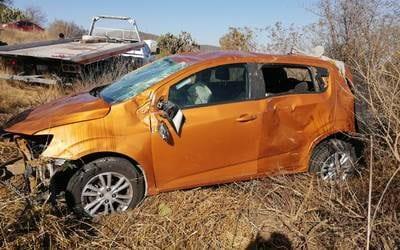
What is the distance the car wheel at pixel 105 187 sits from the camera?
4.34 m

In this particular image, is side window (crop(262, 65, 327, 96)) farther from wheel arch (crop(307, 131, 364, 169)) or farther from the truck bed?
the truck bed

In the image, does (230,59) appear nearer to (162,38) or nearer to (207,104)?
(207,104)

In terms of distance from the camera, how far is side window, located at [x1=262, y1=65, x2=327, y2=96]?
17.6 ft

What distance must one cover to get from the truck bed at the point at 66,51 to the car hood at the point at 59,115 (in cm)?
455

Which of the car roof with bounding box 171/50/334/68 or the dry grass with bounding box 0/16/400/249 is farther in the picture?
the car roof with bounding box 171/50/334/68

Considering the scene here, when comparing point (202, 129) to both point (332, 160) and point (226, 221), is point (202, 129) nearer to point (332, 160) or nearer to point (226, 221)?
point (226, 221)

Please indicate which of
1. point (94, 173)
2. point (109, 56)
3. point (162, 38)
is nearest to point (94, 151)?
point (94, 173)

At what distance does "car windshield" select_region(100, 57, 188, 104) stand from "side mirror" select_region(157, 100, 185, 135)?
0.29 m

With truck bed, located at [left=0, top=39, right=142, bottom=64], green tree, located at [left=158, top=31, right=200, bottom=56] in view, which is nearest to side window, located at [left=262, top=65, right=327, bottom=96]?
truck bed, located at [left=0, top=39, right=142, bottom=64]

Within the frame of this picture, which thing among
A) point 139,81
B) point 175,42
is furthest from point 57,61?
point 175,42

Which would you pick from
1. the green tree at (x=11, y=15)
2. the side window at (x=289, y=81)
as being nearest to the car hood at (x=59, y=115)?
the side window at (x=289, y=81)

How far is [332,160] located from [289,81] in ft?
3.58

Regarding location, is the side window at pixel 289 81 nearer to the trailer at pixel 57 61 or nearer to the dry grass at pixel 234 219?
the dry grass at pixel 234 219

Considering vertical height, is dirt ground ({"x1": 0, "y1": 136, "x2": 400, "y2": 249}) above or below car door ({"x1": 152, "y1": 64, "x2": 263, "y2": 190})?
below
